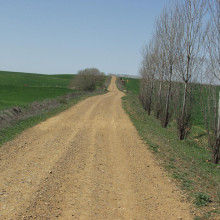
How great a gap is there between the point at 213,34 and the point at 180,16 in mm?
5700

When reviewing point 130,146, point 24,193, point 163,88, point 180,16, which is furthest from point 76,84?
point 24,193

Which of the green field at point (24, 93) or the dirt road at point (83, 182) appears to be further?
the green field at point (24, 93)

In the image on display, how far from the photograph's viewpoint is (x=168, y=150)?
1259 centimetres

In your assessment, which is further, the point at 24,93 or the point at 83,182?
Answer: the point at 24,93

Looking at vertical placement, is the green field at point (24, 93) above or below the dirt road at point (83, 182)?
above

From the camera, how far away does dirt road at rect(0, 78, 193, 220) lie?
573 centimetres

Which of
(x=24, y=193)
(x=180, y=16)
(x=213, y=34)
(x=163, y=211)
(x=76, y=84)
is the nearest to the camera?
(x=163, y=211)

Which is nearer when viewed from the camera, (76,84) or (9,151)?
(9,151)

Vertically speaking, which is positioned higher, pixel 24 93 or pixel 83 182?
pixel 24 93

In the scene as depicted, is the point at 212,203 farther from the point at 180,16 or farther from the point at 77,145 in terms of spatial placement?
the point at 180,16

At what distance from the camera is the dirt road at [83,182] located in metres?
5.73

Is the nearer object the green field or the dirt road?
the dirt road

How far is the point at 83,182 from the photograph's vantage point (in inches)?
293

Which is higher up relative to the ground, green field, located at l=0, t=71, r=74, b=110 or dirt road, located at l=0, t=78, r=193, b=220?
green field, located at l=0, t=71, r=74, b=110
